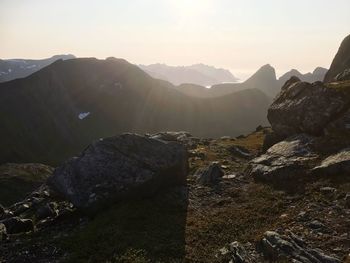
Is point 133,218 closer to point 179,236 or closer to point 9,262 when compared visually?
point 179,236

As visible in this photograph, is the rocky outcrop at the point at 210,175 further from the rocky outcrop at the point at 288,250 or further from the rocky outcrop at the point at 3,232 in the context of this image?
the rocky outcrop at the point at 3,232

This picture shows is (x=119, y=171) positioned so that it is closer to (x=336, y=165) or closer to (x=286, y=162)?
(x=286, y=162)

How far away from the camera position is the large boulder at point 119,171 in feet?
103

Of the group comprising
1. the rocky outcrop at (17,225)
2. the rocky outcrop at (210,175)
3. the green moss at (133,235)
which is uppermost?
the rocky outcrop at (210,175)

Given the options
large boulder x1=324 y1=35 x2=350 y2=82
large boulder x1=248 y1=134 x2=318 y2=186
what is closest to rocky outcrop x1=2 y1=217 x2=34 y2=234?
large boulder x1=248 y1=134 x2=318 y2=186

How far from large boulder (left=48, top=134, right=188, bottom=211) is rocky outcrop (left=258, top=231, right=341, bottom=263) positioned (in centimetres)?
1251

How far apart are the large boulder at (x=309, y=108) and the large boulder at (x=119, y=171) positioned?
13.3 metres

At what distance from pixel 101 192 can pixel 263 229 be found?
43.4 feet

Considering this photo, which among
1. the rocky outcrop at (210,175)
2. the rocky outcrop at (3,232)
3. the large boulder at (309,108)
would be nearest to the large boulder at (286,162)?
the large boulder at (309,108)

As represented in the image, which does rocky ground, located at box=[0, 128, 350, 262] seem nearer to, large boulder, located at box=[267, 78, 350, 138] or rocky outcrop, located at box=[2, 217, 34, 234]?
rocky outcrop, located at box=[2, 217, 34, 234]

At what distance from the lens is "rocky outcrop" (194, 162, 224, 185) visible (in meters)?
37.0

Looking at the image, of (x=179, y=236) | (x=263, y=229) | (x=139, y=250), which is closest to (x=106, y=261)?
(x=139, y=250)

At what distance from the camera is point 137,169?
3278 centimetres

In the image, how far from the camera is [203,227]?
88.6 ft
